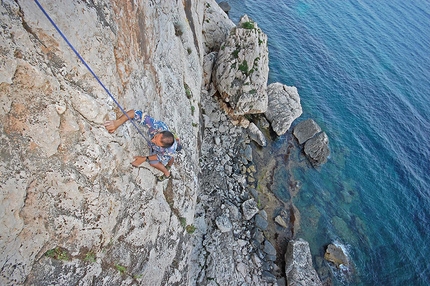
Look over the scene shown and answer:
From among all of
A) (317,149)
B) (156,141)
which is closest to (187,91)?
(156,141)

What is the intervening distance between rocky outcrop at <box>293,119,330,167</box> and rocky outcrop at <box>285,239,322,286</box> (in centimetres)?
994

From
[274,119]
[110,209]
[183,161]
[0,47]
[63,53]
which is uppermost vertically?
[0,47]

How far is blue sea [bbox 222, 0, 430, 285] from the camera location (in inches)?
934

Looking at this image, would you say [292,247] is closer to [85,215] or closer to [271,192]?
[271,192]

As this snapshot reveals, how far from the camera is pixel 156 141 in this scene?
9.04 meters

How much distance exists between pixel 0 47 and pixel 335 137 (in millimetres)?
31693

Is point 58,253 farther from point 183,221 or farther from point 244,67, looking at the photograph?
point 244,67

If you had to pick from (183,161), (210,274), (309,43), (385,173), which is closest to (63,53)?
(183,161)

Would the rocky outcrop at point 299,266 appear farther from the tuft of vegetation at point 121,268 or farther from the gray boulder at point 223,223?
the tuft of vegetation at point 121,268

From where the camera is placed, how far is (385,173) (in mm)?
29703

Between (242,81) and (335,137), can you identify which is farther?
(335,137)

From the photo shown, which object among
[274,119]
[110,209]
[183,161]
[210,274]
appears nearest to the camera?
[110,209]

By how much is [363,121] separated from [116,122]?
1339 inches

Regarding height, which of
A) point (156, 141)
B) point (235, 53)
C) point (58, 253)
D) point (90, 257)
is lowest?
point (235, 53)
